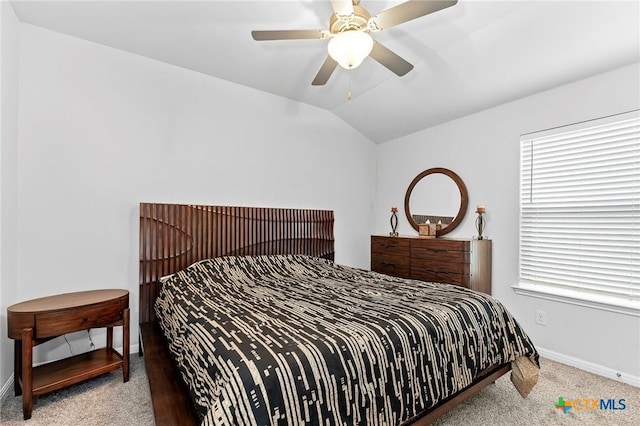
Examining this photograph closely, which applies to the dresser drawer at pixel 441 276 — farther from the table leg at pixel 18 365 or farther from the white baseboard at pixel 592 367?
the table leg at pixel 18 365

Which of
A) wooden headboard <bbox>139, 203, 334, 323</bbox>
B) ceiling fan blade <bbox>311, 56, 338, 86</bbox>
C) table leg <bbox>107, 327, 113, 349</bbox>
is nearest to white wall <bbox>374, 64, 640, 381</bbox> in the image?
wooden headboard <bbox>139, 203, 334, 323</bbox>

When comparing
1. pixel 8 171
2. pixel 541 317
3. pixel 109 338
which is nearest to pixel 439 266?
pixel 541 317

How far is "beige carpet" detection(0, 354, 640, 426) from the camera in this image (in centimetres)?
187

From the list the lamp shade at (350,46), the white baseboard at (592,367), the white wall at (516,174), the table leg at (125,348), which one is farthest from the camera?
the white wall at (516,174)

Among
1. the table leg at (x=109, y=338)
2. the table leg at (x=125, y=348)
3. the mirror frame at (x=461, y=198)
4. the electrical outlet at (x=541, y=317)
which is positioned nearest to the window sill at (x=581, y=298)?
the electrical outlet at (x=541, y=317)

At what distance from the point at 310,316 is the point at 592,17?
2.80 meters

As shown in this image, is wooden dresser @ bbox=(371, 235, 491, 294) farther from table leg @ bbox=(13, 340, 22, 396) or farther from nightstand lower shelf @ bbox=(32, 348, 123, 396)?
table leg @ bbox=(13, 340, 22, 396)

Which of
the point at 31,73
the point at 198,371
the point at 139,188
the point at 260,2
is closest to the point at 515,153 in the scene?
the point at 260,2

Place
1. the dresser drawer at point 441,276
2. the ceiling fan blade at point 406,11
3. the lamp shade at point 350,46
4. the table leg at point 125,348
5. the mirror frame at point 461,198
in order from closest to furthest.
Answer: the ceiling fan blade at point 406,11 → the lamp shade at point 350,46 → the table leg at point 125,348 → the dresser drawer at point 441,276 → the mirror frame at point 461,198

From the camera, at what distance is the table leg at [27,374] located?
1827 mm

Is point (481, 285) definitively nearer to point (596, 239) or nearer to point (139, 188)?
point (596, 239)

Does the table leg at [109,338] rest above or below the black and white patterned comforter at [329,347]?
below

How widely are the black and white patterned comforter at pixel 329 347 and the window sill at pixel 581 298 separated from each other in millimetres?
1034

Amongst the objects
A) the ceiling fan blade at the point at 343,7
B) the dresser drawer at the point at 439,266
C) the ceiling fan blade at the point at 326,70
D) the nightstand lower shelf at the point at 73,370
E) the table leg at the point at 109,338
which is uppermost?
the ceiling fan blade at the point at 343,7
